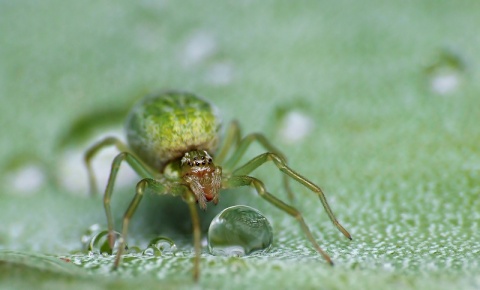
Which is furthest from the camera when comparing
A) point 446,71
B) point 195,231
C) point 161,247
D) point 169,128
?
point 446,71

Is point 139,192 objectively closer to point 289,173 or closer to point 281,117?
point 289,173

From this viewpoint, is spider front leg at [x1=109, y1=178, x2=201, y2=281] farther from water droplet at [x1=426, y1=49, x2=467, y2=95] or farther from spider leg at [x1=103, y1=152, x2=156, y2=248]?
water droplet at [x1=426, y1=49, x2=467, y2=95]

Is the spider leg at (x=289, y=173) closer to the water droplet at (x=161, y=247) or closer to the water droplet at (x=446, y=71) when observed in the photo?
the water droplet at (x=161, y=247)

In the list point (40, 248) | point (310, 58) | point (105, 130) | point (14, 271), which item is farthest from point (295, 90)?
point (14, 271)

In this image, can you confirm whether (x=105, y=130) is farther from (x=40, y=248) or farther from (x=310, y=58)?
(x=310, y=58)

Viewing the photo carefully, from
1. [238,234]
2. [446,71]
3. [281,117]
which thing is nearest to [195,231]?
[238,234]

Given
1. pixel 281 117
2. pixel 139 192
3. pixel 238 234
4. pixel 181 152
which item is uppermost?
pixel 281 117

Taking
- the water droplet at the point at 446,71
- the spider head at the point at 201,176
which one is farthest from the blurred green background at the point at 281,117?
the spider head at the point at 201,176
